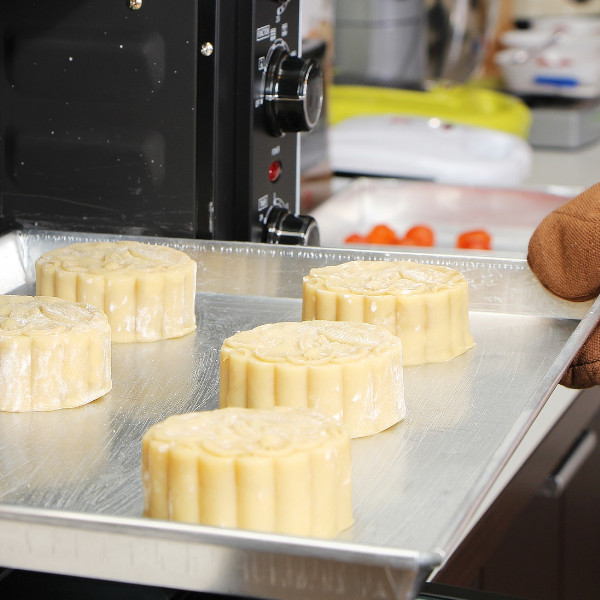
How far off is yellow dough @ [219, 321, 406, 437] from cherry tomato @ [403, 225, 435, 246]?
119 cm

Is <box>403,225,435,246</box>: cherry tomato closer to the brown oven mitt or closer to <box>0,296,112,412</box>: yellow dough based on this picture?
the brown oven mitt

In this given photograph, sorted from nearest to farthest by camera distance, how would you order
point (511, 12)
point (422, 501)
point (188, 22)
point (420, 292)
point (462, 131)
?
point (422, 501) < point (420, 292) < point (188, 22) < point (462, 131) < point (511, 12)

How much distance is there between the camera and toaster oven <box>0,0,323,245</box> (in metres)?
1.50

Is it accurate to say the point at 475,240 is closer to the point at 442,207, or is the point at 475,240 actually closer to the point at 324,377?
the point at 442,207

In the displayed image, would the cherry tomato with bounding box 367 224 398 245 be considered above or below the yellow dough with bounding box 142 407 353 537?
below

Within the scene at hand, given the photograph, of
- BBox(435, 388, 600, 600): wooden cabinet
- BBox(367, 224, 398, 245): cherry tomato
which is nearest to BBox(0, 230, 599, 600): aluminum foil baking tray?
BBox(435, 388, 600, 600): wooden cabinet

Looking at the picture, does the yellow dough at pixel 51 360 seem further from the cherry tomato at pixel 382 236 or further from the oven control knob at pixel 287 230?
the cherry tomato at pixel 382 236

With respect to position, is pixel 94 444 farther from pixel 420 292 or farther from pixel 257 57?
pixel 257 57

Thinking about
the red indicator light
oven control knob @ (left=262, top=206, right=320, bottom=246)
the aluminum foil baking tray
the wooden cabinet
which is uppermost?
the red indicator light

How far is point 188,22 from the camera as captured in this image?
148 cm

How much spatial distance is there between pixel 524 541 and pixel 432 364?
577 millimetres

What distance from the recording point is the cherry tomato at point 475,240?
2277 mm

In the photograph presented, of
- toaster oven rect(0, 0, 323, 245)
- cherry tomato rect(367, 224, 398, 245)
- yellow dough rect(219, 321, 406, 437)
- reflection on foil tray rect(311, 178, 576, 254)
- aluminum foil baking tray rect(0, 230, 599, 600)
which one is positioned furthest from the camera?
reflection on foil tray rect(311, 178, 576, 254)

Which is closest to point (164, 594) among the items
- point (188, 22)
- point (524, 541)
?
point (188, 22)
